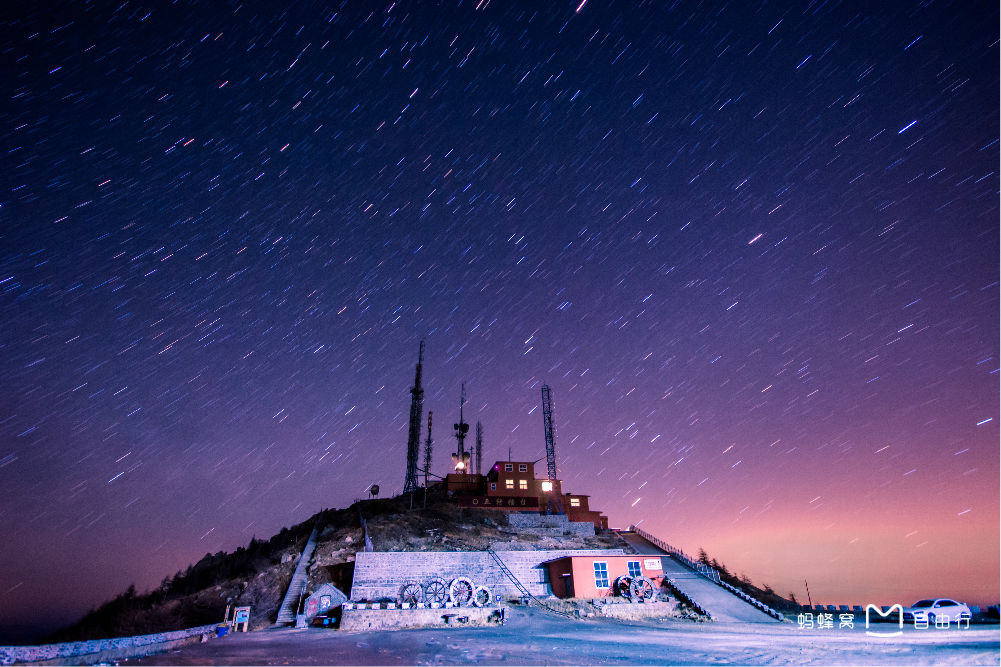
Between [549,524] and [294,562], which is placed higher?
[549,524]

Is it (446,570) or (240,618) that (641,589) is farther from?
(240,618)

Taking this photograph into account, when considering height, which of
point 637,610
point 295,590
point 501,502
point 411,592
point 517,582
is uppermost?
point 501,502

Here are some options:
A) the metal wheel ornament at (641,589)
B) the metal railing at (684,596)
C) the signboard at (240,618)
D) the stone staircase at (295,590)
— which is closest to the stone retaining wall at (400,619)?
the signboard at (240,618)

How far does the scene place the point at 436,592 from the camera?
3008 centimetres

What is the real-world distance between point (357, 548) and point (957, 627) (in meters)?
36.2

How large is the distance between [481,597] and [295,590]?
13178 mm

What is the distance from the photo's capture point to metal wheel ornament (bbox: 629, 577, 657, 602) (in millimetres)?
29938

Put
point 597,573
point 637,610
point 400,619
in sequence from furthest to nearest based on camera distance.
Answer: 1. point 597,573
2. point 637,610
3. point 400,619

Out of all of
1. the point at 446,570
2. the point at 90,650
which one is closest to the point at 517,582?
the point at 446,570

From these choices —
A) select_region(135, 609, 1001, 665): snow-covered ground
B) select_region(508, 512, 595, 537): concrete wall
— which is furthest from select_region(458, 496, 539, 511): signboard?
select_region(135, 609, 1001, 665): snow-covered ground

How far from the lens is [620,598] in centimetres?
2972

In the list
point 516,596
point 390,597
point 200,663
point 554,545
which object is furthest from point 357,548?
point 200,663

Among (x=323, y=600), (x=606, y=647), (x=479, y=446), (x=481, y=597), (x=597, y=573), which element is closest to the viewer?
(x=606, y=647)

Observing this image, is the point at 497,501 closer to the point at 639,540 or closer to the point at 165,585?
the point at 639,540
